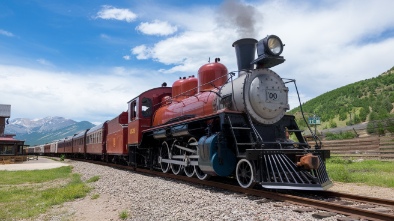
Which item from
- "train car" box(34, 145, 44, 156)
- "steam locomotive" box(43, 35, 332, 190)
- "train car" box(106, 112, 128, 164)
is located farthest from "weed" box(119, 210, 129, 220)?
"train car" box(34, 145, 44, 156)

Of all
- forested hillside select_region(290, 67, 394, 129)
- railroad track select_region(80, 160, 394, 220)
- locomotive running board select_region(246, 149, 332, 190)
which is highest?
forested hillside select_region(290, 67, 394, 129)

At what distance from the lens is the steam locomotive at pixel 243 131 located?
24.1 feet

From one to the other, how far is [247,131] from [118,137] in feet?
31.6

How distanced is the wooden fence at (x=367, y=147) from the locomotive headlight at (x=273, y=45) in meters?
11.2

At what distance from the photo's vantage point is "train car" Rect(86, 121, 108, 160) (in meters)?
20.6

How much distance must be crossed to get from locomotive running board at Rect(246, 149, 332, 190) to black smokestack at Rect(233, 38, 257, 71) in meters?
2.88

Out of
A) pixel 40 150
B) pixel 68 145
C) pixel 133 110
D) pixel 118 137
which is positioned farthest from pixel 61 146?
pixel 133 110

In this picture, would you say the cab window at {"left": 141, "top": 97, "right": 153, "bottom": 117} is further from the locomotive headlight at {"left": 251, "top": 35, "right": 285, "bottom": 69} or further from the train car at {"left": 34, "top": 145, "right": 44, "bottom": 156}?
the train car at {"left": 34, "top": 145, "right": 44, "bottom": 156}

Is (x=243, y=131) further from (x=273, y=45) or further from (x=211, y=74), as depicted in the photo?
(x=211, y=74)

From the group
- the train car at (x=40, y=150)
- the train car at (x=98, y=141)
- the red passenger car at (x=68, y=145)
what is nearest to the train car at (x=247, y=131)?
the train car at (x=98, y=141)

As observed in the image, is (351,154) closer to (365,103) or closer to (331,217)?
(331,217)

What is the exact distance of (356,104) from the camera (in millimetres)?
52594

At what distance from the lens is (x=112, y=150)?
58.7 feet

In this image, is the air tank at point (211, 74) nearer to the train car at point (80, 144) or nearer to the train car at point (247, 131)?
the train car at point (247, 131)
